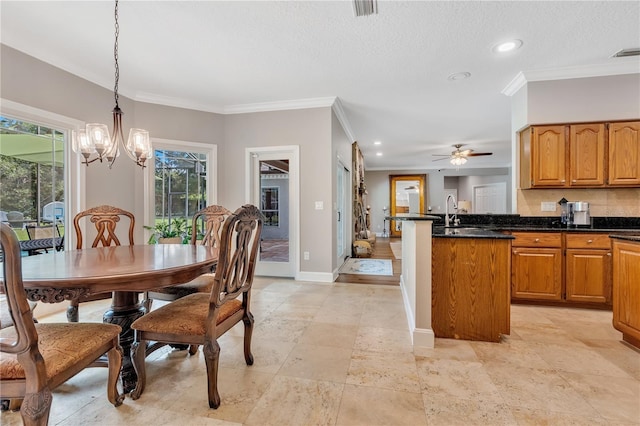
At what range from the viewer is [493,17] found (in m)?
2.31

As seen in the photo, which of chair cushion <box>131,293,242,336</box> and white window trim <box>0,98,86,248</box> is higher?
white window trim <box>0,98,86,248</box>

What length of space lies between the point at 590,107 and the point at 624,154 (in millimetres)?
627

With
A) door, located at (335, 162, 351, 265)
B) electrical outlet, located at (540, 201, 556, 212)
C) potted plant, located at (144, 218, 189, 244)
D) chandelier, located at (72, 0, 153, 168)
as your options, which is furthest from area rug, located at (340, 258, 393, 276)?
chandelier, located at (72, 0, 153, 168)

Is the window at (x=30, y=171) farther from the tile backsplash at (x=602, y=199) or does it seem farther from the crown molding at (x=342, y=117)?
the tile backsplash at (x=602, y=199)

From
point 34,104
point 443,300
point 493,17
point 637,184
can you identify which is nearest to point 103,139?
point 34,104

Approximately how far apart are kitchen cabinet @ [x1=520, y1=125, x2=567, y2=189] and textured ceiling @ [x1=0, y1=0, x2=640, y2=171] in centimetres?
67

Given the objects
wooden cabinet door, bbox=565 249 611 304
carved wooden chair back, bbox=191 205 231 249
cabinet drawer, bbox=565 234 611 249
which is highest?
carved wooden chair back, bbox=191 205 231 249

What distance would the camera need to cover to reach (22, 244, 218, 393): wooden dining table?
1283mm

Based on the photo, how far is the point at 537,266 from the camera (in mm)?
3078

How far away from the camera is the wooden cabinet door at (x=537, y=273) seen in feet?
9.98

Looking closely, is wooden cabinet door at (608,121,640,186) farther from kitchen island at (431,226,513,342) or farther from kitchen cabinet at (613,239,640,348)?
kitchen island at (431,226,513,342)

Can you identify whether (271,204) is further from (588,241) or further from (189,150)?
(588,241)

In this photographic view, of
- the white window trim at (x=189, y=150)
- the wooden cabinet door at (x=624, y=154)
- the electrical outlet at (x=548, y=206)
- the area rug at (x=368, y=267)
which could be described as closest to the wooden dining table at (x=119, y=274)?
the white window trim at (x=189, y=150)

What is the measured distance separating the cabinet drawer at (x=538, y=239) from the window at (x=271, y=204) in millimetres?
3310
